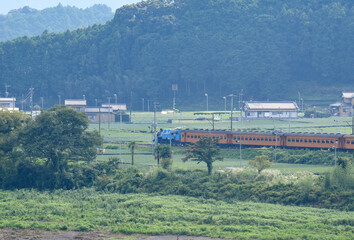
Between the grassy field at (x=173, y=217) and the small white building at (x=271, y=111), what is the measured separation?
221ft

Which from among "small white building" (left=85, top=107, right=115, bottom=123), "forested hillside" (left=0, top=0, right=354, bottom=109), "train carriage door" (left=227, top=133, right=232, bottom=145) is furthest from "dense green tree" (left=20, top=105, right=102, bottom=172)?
"forested hillside" (left=0, top=0, right=354, bottom=109)

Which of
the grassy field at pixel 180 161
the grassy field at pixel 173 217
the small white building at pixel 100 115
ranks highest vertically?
the small white building at pixel 100 115

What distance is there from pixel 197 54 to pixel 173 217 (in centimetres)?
10956

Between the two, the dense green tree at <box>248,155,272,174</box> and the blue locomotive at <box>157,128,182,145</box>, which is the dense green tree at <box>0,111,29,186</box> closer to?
the dense green tree at <box>248,155,272,174</box>

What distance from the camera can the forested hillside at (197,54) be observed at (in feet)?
473

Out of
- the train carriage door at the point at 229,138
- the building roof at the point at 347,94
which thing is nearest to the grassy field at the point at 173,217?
the train carriage door at the point at 229,138

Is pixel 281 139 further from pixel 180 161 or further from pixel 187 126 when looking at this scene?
pixel 187 126

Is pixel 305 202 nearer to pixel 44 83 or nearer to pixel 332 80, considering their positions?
pixel 332 80

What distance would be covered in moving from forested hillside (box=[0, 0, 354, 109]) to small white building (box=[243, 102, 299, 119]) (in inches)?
833

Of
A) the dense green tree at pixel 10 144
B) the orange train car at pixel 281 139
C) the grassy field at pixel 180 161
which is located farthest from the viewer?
the orange train car at pixel 281 139

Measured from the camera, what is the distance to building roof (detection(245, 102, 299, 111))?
115500mm

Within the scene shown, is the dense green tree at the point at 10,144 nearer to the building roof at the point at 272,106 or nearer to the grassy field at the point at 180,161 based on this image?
the grassy field at the point at 180,161

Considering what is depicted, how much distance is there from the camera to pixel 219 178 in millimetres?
51188

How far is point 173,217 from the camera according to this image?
4306 centimetres
